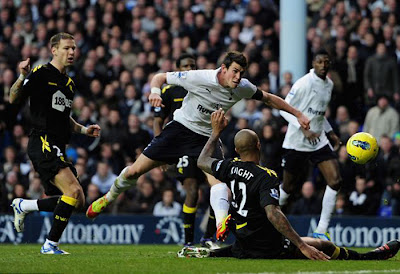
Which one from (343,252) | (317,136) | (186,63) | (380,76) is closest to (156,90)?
(186,63)

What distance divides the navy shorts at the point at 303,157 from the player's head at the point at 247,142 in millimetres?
4274

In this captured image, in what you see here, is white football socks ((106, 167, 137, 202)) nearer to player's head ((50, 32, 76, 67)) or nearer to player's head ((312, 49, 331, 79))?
player's head ((50, 32, 76, 67))

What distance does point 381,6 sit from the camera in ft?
67.1

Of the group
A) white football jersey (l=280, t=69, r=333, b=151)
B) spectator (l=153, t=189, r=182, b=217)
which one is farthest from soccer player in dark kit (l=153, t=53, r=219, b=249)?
spectator (l=153, t=189, r=182, b=217)

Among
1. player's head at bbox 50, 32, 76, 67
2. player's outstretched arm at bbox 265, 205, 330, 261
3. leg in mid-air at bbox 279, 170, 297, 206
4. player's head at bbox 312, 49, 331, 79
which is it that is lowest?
player's outstretched arm at bbox 265, 205, 330, 261

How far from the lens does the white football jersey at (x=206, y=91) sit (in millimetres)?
10547

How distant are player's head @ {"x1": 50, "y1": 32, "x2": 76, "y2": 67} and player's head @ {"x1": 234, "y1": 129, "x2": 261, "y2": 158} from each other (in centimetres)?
293

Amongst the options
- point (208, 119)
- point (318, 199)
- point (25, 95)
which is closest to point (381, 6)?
point (318, 199)

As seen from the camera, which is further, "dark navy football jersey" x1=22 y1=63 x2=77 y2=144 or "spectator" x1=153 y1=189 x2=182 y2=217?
"spectator" x1=153 y1=189 x2=182 y2=217

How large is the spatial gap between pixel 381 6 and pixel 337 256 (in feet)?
39.6

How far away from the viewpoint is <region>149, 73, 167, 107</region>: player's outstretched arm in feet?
31.4

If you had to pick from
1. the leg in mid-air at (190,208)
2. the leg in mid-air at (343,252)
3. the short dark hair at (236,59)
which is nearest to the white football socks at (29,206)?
the leg in mid-air at (190,208)

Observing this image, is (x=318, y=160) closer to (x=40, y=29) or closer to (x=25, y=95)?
(x=25, y=95)

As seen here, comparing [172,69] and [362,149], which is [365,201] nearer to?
[362,149]
